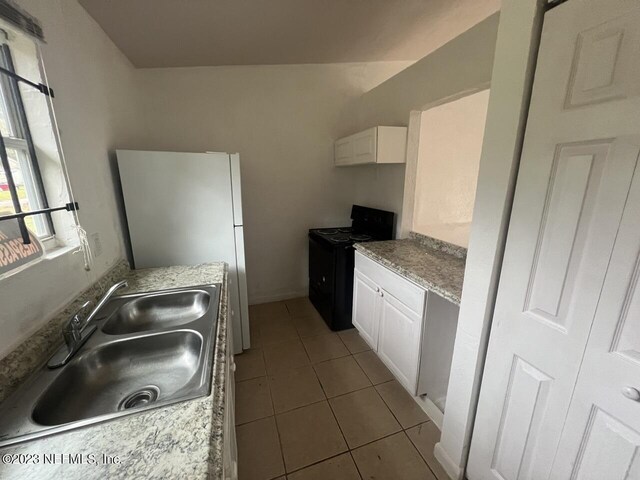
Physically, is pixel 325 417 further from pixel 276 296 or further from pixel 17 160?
pixel 17 160

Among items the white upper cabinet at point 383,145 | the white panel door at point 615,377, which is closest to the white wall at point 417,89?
the white upper cabinet at point 383,145

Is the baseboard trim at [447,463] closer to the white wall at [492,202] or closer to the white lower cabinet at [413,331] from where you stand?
the white wall at [492,202]

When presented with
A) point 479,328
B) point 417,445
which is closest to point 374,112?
point 479,328

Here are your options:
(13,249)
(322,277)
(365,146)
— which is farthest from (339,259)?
(13,249)

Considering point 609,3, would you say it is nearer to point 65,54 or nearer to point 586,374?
point 586,374

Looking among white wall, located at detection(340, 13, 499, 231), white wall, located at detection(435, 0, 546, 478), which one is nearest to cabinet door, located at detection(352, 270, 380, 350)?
white wall, located at detection(340, 13, 499, 231)

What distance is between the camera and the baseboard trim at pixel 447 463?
1.30m

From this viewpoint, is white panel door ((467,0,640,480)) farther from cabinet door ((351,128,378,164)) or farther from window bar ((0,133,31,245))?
window bar ((0,133,31,245))

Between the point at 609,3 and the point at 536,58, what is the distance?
7.3 inches

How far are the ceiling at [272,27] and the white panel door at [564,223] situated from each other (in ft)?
4.55

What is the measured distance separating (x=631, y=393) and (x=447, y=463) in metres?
1.00

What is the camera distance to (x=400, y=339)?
178 cm

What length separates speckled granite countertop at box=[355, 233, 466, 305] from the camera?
4.68 feet

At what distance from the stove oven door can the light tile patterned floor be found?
0.33 m
